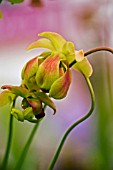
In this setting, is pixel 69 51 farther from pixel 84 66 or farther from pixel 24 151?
pixel 24 151

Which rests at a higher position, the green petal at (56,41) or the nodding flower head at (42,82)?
the green petal at (56,41)

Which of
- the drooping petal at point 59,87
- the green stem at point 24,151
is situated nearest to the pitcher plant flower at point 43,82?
the drooping petal at point 59,87

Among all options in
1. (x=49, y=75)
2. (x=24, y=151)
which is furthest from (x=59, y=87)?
(x=24, y=151)

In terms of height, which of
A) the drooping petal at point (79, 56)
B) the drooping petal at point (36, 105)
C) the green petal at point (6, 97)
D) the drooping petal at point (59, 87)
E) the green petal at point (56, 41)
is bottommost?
the drooping petal at point (36, 105)

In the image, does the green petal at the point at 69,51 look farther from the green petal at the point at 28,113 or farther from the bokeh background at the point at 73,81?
the bokeh background at the point at 73,81

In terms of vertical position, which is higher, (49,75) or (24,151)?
(49,75)

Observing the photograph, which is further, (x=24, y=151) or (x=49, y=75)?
(x=24, y=151)

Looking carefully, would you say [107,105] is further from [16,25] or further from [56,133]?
[16,25]

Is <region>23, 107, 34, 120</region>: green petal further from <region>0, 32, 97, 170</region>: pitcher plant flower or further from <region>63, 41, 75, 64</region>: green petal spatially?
<region>63, 41, 75, 64</region>: green petal

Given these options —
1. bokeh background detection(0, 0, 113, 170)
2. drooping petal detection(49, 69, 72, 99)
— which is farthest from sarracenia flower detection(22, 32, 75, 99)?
bokeh background detection(0, 0, 113, 170)
